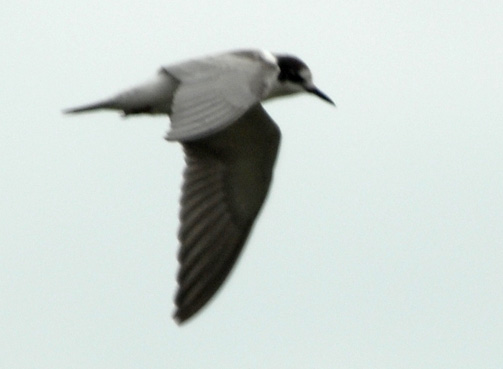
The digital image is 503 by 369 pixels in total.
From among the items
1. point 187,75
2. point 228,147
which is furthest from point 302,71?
point 187,75

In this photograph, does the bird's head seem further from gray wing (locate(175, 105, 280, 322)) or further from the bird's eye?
gray wing (locate(175, 105, 280, 322))

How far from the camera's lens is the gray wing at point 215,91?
13.0 meters

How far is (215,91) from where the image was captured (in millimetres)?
13477

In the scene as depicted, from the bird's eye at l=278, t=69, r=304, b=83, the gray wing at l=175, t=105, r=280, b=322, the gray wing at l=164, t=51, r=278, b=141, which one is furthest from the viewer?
the bird's eye at l=278, t=69, r=304, b=83

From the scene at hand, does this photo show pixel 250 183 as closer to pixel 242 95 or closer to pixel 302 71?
pixel 302 71

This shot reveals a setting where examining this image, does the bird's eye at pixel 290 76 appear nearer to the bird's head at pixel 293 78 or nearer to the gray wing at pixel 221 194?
the bird's head at pixel 293 78

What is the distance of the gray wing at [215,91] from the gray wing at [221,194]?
3.27 feet

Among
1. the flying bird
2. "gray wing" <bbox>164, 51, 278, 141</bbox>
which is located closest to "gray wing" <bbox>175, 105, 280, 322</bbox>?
the flying bird

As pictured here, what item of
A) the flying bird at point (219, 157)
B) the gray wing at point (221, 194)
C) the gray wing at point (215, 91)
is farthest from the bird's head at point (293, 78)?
the gray wing at point (215, 91)

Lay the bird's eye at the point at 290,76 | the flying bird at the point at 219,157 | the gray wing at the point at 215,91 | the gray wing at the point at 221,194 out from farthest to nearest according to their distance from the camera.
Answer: the bird's eye at the point at 290,76 < the gray wing at the point at 221,194 < the flying bird at the point at 219,157 < the gray wing at the point at 215,91

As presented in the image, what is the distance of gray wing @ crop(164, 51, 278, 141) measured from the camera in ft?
42.5

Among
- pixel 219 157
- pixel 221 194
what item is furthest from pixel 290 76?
pixel 221 194

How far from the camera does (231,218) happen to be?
51.2ft

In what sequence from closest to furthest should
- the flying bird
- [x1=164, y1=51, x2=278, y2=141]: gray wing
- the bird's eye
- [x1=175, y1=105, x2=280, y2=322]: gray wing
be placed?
1. [x1=164, y1=51, x2=278, y2=141]: gray wing
2. the flying bird
3. [x1=175, y1=105, x2=280, y2=322]: gray wing
4. the bird's eye
